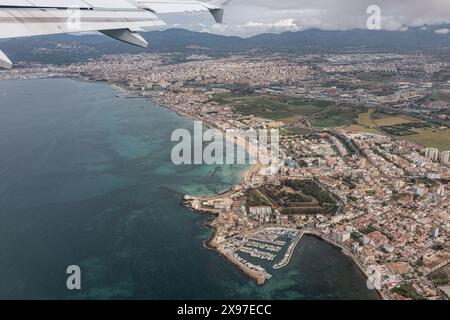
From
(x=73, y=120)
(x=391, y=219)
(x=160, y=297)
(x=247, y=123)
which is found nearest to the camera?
(x=160, y=297)

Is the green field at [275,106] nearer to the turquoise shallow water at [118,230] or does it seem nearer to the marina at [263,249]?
the turquoise shallow water at [118,230]

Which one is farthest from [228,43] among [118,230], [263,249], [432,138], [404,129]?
[263,249]

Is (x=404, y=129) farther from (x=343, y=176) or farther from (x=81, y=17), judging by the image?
(x=81, y=17)

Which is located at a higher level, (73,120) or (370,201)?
(73,120)

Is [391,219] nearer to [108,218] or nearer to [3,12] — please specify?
[108,218]

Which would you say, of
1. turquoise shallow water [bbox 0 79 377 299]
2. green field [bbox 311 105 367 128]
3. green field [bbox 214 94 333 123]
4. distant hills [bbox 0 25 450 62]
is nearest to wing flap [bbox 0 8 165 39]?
turquoise shallow water [bbox 0 79 377 299]

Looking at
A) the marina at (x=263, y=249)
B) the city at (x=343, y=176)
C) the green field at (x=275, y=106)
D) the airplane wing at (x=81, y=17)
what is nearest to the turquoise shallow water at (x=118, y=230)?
the marina at (x=263, y=249)
